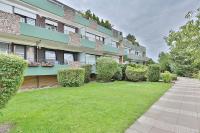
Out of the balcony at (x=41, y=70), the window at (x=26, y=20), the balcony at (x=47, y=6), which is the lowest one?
the balcony at (x=41, y=70)

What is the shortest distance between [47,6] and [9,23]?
5.59 meters

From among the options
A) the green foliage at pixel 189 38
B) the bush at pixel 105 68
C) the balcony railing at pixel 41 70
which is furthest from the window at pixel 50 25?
the green foliage at pixel 189 38

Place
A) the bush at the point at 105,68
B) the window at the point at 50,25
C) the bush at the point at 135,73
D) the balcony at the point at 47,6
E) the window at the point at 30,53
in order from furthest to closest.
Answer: the bush at the point at 135,73 < the bush at the point at 105,68 < the window at the point at 50,25 < the window at the point at 30,53 < the balcony at the point at 47,6

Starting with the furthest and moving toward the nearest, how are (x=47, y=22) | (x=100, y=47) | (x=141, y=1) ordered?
(x=100, y=47)
(x=47, y=22)
(x=141, y=1)

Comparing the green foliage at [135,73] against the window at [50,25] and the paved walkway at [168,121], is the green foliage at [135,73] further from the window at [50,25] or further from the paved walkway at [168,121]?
the paved walkway at [168,121]

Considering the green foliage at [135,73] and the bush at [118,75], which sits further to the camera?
the bush at [118,75]

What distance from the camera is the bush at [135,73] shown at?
23.7 m

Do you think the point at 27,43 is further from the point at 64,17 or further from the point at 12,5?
the point at 64,17

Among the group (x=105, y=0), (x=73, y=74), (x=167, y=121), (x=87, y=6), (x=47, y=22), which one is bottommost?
(x=167, y=121)

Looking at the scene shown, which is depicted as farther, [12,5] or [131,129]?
[12,5]

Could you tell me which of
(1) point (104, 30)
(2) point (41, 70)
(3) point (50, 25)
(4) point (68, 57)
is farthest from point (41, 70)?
(1) point (104, 30)

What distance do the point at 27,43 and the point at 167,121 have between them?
44.7 ft

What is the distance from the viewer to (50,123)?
6227mm

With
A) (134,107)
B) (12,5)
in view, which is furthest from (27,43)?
(134,107)
